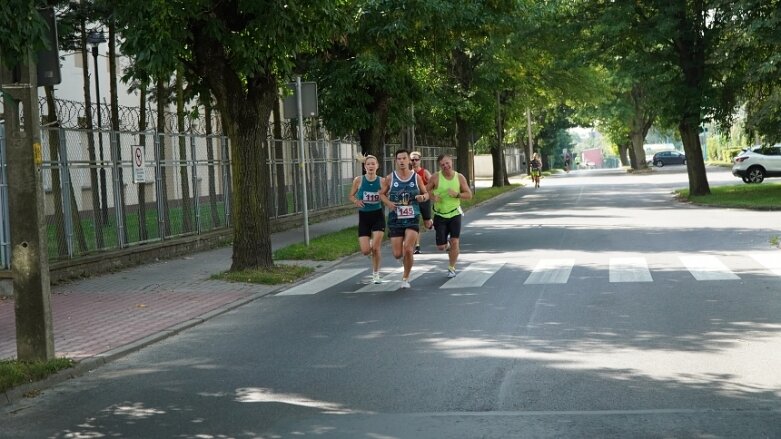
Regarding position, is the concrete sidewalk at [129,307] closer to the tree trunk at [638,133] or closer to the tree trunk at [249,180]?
the tree trunk at [249,180]

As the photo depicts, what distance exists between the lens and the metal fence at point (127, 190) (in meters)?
15.8

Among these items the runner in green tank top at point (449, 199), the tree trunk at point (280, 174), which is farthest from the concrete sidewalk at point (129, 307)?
the tree trunk at point (280, 174)

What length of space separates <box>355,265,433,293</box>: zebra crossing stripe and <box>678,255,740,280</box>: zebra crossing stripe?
365cm

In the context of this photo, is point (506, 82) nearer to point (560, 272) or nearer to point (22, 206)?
point (560, 272)

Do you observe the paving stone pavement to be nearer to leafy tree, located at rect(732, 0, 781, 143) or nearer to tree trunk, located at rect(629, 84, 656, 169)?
leafy tree, located at rect(732, 0, 781, 143)

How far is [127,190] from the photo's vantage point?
60.0 ft

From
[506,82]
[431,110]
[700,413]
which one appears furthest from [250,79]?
[506,82]

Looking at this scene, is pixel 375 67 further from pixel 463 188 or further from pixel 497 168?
pixel 497 168

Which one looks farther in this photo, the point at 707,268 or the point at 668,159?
the point at 668,159

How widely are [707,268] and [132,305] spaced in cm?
744

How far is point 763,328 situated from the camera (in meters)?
9.38

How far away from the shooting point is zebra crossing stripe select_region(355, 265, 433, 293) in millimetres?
13805

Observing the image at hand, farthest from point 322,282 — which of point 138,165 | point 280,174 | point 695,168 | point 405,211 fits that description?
point 695,168

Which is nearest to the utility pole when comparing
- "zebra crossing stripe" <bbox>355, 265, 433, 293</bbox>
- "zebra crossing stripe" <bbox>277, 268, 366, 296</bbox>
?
"zebra crossing stripe" <bbox>277, 268, 366, 296</bbox>
